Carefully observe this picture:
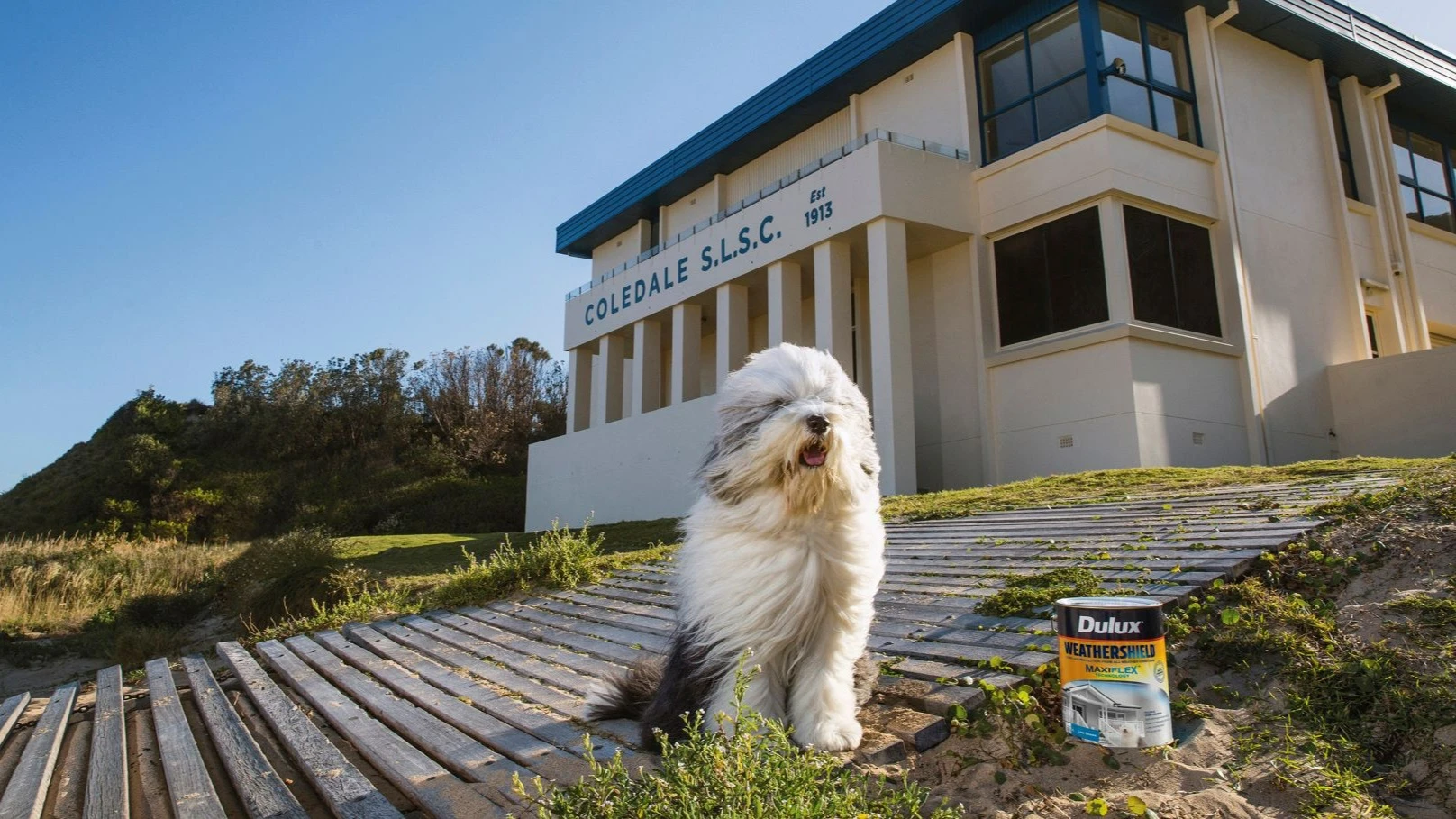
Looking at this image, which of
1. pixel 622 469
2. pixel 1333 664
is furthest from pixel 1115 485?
pixel 622 469

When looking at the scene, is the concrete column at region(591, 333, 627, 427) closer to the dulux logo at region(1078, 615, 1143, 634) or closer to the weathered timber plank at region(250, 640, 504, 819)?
the weathered timber plank at region(250, 640, 504, 819)

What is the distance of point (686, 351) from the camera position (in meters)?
19.6

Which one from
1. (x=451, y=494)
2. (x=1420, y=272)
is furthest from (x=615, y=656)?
(x=451, y=494)

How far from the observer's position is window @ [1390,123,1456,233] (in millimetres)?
19156

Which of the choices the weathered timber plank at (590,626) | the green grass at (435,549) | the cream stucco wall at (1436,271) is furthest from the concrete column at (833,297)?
the cream stucco wall at (1436,271)

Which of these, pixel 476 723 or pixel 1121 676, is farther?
pixel 476 723

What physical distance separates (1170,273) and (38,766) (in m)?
15.1

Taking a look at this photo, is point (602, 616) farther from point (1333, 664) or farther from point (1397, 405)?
point (1397, 405)

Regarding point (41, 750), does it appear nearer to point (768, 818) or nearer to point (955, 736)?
point (768, 818)

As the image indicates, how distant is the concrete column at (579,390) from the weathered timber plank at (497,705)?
683 inches

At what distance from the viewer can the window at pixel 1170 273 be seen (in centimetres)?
1380

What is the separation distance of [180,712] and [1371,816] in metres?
5.26

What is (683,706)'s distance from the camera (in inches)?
122

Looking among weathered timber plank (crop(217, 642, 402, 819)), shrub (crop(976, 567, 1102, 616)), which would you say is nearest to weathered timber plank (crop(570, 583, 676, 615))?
shrub (crop(976, 567, 1102, 616))
